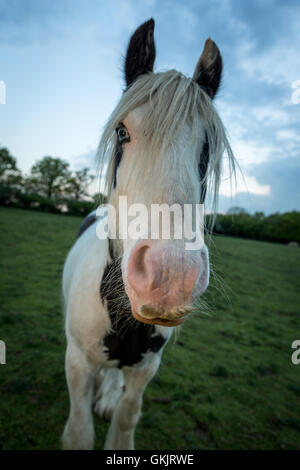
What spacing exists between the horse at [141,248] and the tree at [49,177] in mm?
43319

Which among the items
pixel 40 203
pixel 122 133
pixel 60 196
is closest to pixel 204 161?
pixel 122 133

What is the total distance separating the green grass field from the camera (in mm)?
2414

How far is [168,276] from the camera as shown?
36.1 inches

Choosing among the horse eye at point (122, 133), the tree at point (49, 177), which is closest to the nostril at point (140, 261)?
the horse eye at point (122, 133)

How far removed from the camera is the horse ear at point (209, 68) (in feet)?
5.50

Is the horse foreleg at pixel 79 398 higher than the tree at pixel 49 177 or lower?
lower

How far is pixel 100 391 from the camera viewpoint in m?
2.81

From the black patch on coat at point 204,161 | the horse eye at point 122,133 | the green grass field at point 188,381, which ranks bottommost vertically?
the green grass field at point 188,381

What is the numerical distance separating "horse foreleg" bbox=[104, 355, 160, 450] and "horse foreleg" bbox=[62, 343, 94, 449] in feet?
0.85

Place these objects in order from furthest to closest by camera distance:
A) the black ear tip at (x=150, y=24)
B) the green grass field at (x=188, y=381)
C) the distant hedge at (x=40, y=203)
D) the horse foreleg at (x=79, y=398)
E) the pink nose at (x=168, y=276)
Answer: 1. the distant hedge at (x=40, y=203)
2. the green grass field at (x=188, y=381)
3. the horse foreleg at (x=79, y=398)
4. the black ear tip at (x=150, y=24)
5. the pink nose at (x=168, y=276)

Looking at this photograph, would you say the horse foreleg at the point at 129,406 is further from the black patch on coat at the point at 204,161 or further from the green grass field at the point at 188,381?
the black patch on coat at the point at 204,161

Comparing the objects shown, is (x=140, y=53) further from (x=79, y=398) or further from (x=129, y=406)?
(x=129, y=406)

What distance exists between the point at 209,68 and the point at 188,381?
3.51 metres

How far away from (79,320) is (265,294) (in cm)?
887
